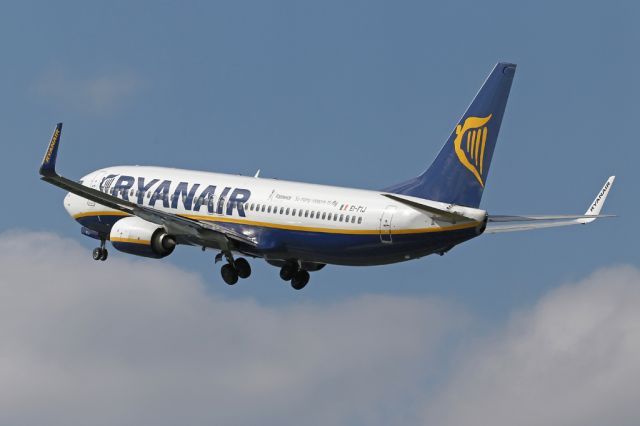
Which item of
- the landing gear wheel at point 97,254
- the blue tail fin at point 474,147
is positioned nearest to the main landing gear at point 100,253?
the landing gear wheel at point 97,254

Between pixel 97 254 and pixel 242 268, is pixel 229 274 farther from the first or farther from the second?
pixel 97 254

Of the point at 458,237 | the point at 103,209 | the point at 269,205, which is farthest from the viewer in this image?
the point at 103,209

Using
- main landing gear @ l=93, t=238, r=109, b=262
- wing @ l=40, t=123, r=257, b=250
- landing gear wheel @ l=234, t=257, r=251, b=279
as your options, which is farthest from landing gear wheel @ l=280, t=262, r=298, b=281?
main landing gear @ l=93, t=238, r=109, b=262

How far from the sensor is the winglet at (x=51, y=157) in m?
94.9

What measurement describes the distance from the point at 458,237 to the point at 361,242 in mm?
5069

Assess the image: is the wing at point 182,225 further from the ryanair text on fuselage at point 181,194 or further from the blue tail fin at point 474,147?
the blue tail fin at point 474,147

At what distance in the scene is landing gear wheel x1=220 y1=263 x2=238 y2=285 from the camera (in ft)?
336

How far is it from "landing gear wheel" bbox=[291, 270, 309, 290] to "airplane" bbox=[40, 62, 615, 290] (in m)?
0.05

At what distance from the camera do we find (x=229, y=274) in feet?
336

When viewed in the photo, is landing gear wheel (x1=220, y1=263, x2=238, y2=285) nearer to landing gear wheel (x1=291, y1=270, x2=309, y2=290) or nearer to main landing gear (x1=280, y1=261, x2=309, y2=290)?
main landing gear (x1=280, y1=261, x2=309, y2=290)

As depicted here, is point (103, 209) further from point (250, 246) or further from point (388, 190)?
point (388, 190)

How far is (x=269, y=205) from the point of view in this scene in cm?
9944

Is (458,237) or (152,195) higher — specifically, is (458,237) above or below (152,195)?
below

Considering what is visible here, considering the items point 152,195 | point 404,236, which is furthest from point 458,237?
point 152,195
